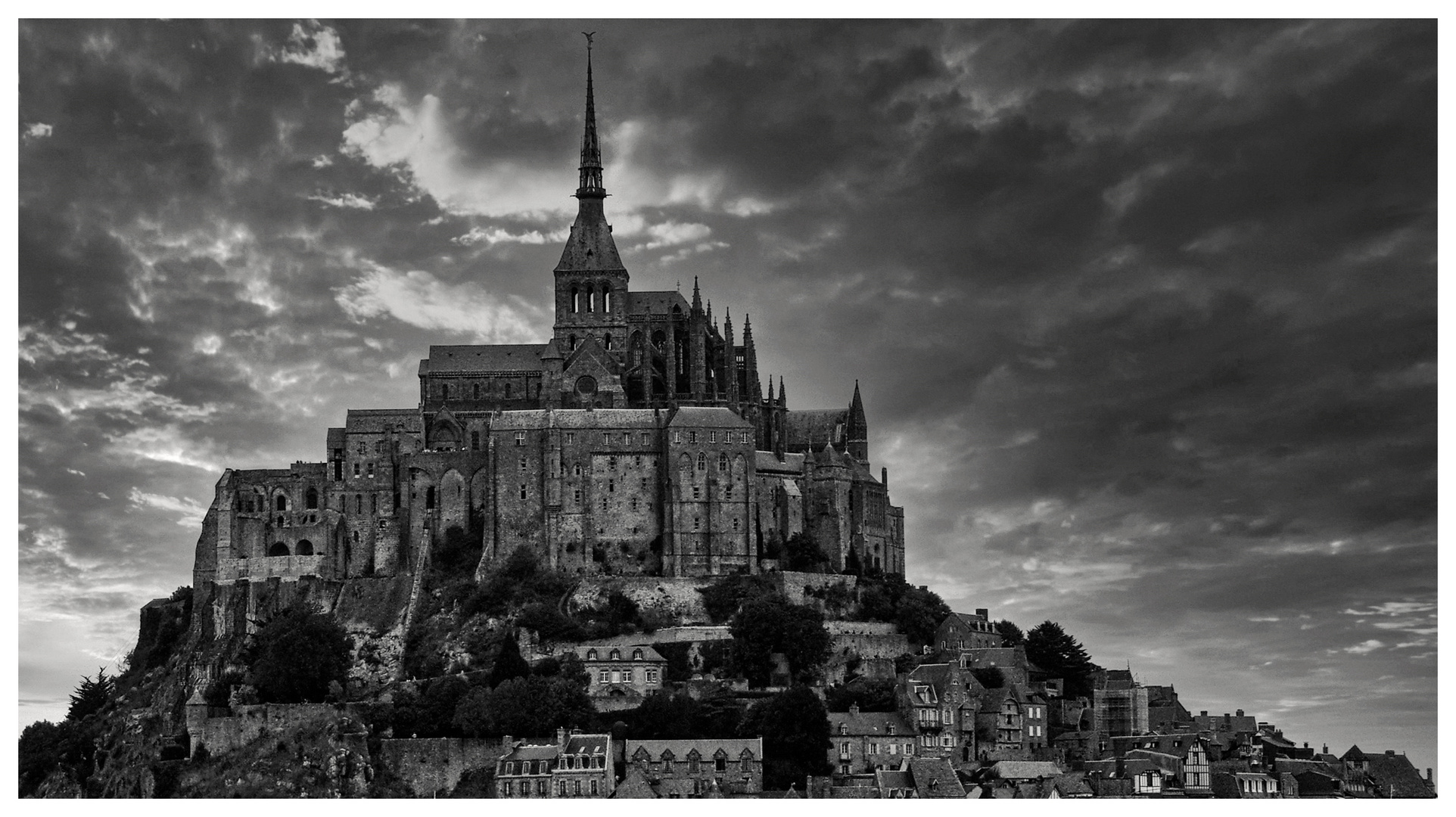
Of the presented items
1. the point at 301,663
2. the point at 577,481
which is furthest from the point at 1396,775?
the point at 301,663

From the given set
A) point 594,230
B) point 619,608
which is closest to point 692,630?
point 619,608

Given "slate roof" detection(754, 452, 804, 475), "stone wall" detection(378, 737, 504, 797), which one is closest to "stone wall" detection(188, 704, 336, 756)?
"stone wall" detection(378, 737, 504, 797)

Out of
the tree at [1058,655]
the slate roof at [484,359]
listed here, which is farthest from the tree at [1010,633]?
the slate roof at [484,359]

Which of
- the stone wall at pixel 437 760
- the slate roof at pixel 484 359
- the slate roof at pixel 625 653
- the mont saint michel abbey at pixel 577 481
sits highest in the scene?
the slate roof at pixel 484 359

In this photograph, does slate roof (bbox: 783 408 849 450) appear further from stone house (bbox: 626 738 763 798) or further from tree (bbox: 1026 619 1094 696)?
stone house (bbox: 626 738 763 798)

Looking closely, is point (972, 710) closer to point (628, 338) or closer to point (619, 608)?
point (619, 608)

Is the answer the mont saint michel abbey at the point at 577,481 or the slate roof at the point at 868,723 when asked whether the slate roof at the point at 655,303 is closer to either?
the mont saint michel abbey at the point at 577,481
